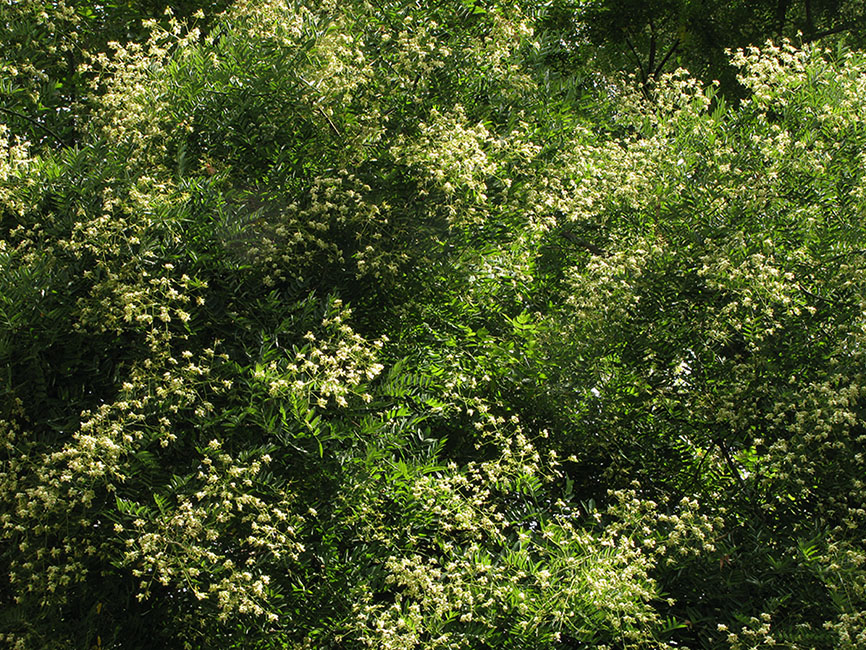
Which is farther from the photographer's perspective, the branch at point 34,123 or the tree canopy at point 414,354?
the branch at point 34,123

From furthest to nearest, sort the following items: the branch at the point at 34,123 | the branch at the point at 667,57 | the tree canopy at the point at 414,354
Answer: the branch at the point at 667,57, the branch at the point at 34,123, the tree canopy at the point at 414,354

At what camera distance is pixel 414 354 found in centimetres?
658

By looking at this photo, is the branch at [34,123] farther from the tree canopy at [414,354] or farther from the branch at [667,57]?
the branch at [667,57]

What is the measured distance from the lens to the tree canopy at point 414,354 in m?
4.93

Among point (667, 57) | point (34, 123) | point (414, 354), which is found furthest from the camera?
point (667, 57)

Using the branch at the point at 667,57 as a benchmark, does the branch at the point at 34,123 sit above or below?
below

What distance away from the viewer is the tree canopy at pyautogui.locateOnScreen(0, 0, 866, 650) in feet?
16.2

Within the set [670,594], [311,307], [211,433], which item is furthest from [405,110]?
[670,594]

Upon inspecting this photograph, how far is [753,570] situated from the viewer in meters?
5.39

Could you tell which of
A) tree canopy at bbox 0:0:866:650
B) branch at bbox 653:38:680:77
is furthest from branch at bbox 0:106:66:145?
branch at bbox 653:38:680:77

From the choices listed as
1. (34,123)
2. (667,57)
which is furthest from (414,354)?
(667,57)

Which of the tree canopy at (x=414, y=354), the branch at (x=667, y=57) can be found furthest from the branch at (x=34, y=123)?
the branch at (x=667, y=57)

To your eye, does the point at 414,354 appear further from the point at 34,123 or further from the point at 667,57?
the point at 667,57

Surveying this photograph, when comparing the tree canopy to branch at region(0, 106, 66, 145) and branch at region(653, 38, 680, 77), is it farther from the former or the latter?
branch at region(653, 38, 680, 77)
